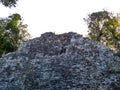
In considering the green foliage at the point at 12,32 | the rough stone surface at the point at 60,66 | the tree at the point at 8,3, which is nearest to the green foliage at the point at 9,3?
the tree at the point at 8,3

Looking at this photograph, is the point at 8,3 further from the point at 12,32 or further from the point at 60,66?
the point at 12,32

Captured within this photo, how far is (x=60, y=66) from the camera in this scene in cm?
2184

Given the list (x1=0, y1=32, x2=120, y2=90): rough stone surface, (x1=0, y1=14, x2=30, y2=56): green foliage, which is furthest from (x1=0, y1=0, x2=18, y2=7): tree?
(x1=0, y1=14, x2=30, y2=56): green foliage

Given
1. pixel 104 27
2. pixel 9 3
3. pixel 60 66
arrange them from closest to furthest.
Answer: pixel 9 3 → pixel 60 66 → pixel 104 27

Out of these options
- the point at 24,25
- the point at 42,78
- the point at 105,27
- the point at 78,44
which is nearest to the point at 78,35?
the point at 78,44

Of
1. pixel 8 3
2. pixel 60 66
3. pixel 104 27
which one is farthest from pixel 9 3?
pixel 104 27

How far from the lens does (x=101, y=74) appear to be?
21.3 meters

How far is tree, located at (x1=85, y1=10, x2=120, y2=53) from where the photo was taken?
174ft

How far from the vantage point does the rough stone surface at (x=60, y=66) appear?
2088cm

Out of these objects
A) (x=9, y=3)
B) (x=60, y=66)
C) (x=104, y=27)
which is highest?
(x=104, y=27)

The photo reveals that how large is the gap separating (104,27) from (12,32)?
13.2m

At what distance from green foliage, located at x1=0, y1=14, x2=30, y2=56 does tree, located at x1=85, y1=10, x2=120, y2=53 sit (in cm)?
1020

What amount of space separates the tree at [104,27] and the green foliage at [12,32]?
10.2m

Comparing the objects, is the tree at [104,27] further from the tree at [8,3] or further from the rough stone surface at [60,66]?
the tree at [8,3]
